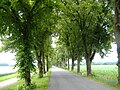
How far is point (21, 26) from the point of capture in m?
22.5

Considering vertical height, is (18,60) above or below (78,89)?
above

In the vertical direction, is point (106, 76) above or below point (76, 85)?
above

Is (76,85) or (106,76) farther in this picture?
(106,76)

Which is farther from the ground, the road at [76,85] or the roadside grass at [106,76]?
the roadside grass at [106,76]

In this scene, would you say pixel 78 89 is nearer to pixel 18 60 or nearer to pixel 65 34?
pixel 18 60

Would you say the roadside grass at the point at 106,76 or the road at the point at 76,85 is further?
the roadside grass at the point at 106,76

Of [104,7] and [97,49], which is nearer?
[104,7]

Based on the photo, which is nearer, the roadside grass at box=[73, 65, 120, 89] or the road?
the road

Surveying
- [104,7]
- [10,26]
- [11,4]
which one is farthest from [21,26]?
[104,7]

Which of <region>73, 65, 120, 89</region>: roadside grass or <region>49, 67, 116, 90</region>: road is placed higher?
<region>73, 65, 120, 89</region>: roadside grass

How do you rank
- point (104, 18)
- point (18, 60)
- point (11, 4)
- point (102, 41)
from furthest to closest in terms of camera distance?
point (102, 41) → point (104, 18) → point (18, 60) → point (11, 4)

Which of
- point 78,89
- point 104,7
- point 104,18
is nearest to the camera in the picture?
point 78,89

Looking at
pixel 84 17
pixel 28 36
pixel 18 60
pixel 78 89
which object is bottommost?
pixel 78 89

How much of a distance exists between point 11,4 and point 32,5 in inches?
92.9
